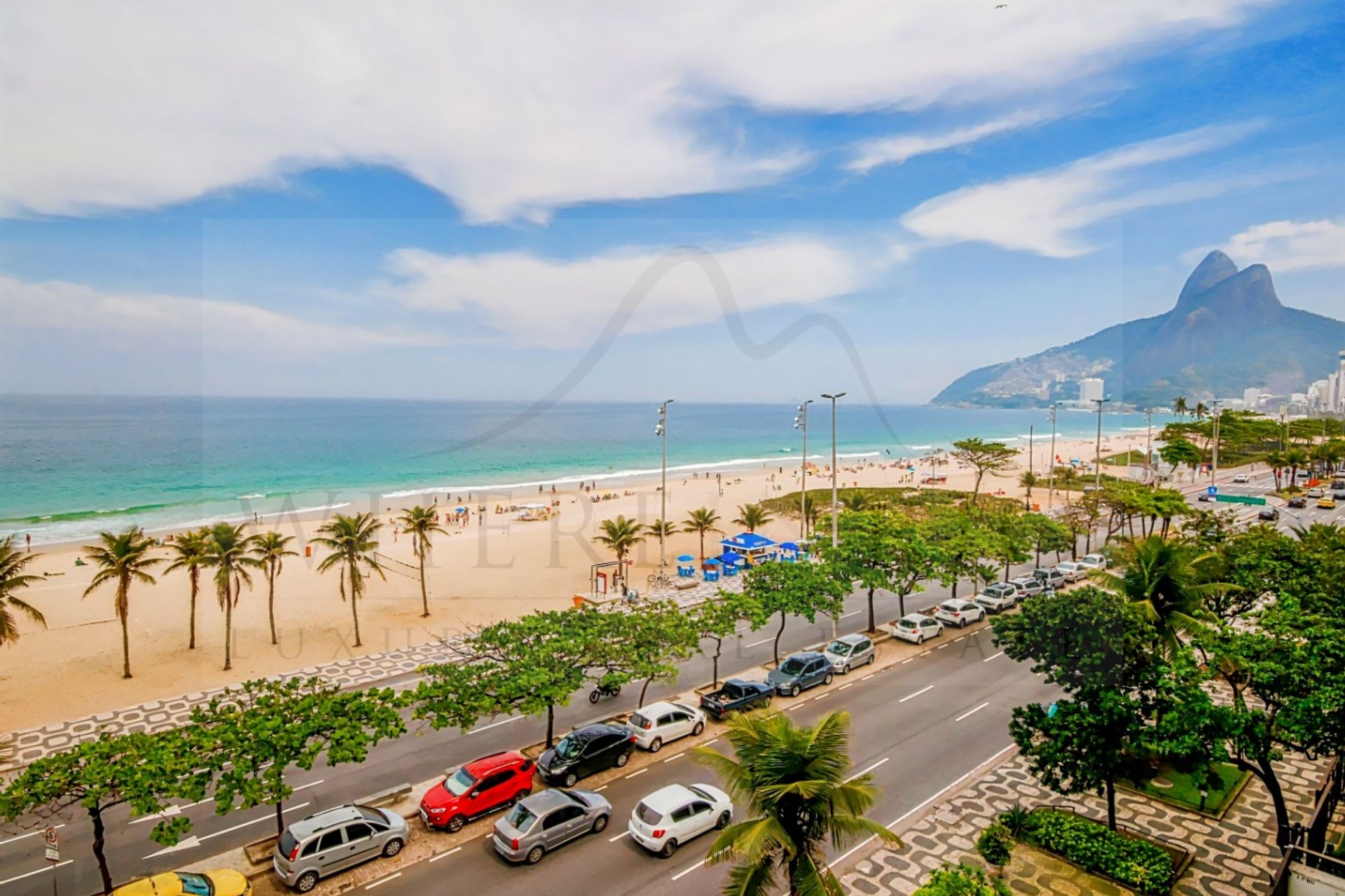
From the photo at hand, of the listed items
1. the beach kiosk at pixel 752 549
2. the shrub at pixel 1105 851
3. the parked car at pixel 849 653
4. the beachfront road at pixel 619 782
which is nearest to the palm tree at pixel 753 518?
the beach kiosk at pixel 752 549

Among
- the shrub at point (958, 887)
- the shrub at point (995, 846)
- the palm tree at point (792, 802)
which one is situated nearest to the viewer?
the palm tree at point (792, 802)

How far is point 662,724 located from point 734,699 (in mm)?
2764

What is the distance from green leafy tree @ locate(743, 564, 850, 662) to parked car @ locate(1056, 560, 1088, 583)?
16914 mm

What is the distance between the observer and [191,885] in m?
11.7

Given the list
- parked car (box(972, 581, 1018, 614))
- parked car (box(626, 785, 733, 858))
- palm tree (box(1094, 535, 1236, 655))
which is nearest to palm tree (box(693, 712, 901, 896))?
parked car (box(626, 785, 733, 858))

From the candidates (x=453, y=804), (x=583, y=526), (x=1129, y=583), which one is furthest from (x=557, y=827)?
(x=583, y=526)

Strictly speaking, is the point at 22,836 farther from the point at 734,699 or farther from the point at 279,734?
the point at 734,699

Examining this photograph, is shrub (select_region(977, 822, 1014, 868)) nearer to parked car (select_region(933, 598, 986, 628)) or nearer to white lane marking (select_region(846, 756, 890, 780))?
white lane marking (select_region(846, 756, 890, 780))

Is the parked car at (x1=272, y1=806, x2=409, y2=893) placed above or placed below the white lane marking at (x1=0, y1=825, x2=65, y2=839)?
above

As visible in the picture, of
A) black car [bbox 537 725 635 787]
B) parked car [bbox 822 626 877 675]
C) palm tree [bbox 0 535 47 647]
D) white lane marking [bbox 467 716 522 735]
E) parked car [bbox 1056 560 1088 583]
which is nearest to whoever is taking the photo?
black car [bbox 537 725 635 787]

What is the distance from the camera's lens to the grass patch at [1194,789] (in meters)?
15.4

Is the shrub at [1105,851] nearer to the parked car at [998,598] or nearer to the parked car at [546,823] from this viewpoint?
the parked car at [546,823]

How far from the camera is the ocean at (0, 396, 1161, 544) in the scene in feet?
216

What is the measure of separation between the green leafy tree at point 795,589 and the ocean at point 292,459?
21.9 meters
